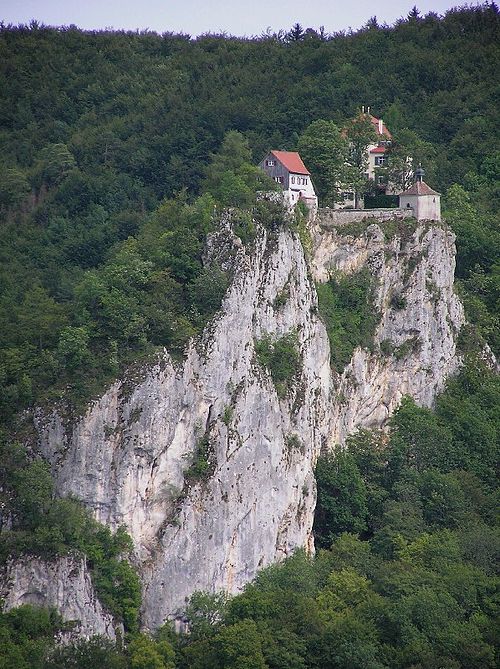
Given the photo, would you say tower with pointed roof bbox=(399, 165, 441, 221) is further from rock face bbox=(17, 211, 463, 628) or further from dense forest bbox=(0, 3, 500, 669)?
dense forest bbox=(0, 3, 500, 669)

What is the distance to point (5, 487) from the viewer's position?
66.2 metres

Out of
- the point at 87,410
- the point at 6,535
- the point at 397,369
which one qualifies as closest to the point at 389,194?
the point at 397,369

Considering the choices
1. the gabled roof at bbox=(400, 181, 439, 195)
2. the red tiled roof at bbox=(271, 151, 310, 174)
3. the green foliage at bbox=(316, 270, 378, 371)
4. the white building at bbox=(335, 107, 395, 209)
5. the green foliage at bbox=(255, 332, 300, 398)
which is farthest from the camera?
the white building at bbox=(335, 107, 395, 209)

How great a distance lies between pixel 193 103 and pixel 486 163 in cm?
1988

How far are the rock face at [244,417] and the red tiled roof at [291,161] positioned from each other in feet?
8.89

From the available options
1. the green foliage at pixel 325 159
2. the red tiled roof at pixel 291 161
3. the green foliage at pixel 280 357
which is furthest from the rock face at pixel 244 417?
the green foliage at pixel 325 159

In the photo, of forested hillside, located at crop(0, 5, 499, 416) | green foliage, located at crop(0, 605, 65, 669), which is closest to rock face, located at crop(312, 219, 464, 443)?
forested hillside, located at crop(0, 5, 499, 416)

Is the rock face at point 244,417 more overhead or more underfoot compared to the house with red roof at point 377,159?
more underfoot

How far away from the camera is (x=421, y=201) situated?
85500mm

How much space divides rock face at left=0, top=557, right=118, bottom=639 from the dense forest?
55 centimetres

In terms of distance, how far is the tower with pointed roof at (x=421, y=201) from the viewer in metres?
85.4

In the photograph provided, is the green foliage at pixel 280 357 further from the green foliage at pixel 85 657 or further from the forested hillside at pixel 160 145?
the green foliage at pixel 85 657

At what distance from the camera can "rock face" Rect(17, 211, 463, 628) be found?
223 feet

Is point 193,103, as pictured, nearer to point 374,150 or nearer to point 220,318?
point 374,150
